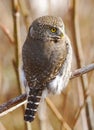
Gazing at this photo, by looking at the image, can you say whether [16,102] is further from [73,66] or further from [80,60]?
[73,66]

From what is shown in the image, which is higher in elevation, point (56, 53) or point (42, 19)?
point (42, 19)

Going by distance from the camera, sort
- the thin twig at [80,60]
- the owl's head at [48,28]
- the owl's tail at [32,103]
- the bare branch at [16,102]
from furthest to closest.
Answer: the owl's head at [48,28] → the thin twig at [80,60] → the owl's tail at [32,103] → the bare branch at [16,102]

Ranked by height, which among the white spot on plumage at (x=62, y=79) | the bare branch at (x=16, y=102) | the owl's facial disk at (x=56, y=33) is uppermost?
Answer: the owl's facial disk at (x=56, y=33)

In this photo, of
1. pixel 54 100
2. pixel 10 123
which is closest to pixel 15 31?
pixel 10 123

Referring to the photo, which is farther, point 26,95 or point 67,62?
point 67,62

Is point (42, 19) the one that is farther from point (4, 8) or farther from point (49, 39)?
point (4, 8)

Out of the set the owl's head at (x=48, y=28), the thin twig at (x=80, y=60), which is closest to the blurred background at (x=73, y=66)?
the thin twig at (x=80, y=60)

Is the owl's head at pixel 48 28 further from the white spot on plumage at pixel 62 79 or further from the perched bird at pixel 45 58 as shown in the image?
the white spot on plumage at pixel 62 79
